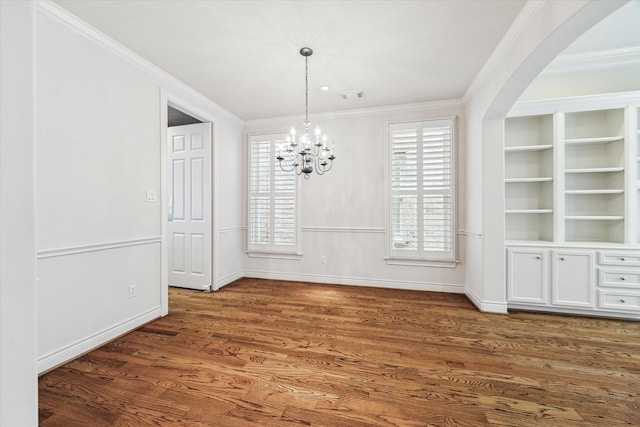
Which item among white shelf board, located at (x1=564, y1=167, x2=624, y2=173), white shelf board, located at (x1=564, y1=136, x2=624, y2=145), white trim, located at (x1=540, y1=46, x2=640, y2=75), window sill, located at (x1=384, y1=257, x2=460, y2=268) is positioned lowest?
window sill, located at (x1=384, y1=257, x2=460, y2=268)

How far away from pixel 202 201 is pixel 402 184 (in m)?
3.10

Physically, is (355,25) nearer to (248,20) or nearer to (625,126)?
(248,20)

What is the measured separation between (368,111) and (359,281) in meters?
2.75

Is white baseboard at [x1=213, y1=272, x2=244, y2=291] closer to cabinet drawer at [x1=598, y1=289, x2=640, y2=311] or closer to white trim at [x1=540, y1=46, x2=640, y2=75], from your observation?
cabinet drawer at [x1=598, y1=289, x2=640, y2=311]

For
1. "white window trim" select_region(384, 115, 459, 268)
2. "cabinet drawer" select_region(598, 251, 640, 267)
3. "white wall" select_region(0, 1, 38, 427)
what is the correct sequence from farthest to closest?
"white window trim" select_region(384, 115, 459, 268)
"cabinet drawer" select_region(598, 251, 640, 267)
"white wall" select_region(0, 1, 38, 427)

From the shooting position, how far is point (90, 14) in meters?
2.27

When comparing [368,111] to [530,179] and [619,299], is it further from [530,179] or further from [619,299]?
[619,299]

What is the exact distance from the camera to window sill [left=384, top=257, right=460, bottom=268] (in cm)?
409

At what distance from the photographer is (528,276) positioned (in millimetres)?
3299

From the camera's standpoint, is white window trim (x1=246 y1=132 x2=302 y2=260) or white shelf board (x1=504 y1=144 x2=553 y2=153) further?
white window trim (x1=246 y1=132 x2=302 y2=260)

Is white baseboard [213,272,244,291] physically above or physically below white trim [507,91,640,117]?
below

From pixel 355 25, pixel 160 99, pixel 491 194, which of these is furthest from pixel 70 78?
pixel 491 194

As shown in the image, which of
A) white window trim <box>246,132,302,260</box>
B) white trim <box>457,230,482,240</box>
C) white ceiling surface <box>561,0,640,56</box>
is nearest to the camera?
white ceiling surface <box>561,0,640,56</box>

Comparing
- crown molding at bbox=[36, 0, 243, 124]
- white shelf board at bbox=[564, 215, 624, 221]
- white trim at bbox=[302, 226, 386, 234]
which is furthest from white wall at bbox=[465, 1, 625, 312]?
crown molding at bbox=[36, 0, 243, 124]
